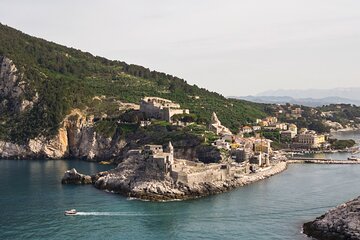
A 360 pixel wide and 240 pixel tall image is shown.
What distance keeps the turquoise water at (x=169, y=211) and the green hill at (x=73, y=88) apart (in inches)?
1113

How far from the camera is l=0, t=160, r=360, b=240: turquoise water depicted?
38.3 meters

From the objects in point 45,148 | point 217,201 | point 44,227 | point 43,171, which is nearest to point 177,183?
point 217,201

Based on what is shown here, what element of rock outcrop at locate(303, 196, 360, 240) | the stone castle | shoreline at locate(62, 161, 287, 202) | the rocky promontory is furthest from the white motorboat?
rock outcrop at locate(303, 196, 360, 240)

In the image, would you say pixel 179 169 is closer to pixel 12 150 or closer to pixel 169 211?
pixel 169 211

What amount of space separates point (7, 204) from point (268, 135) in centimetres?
6044

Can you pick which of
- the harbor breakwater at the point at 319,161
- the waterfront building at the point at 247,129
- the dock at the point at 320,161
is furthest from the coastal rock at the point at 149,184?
the waterfront building at the point at 247,129

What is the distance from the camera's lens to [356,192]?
52.2m

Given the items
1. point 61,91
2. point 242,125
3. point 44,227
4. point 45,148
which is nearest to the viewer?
point 44,227

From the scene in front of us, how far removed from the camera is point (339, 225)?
3531 centimetres

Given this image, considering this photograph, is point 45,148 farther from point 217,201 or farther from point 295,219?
point 295,219

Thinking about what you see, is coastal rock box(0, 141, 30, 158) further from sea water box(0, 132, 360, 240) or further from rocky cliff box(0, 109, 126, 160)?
sea water box(0, 132, 360, 240)

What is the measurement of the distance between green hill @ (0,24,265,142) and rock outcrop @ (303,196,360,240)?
174 ft

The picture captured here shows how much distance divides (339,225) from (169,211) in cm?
1447

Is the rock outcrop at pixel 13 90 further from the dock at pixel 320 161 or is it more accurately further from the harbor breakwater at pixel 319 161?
the harbor breakwater at pixel 319 161
